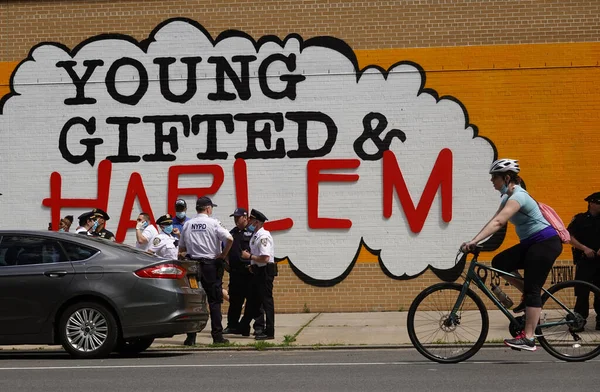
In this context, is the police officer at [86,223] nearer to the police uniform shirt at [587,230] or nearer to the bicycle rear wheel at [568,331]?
the police uniform shirt at [587,230]

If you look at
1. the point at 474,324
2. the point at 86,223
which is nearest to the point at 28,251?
the point at 86,223

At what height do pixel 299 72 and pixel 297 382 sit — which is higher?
pixel 299 72

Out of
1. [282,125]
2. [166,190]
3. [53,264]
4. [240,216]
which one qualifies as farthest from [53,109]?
[53,264]

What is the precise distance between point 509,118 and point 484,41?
1.29m

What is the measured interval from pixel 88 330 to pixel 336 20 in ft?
24.9

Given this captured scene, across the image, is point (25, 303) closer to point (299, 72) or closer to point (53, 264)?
point (53, 264)

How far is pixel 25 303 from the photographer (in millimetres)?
11094

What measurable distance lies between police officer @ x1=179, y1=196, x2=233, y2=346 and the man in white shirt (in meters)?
1.97

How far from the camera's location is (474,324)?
9.69 m

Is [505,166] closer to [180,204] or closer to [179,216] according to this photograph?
[180,204]

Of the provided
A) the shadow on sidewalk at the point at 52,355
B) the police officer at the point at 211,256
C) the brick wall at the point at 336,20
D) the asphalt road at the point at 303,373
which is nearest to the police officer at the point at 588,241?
the asphalt road at the point at 303,373

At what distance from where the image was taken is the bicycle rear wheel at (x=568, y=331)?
9766 millimetres

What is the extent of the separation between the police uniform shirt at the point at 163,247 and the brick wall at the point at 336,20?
421 centimetres

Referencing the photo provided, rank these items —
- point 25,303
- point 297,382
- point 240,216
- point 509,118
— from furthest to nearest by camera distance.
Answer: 1. point 509,118
2. point 240,216
3. point 25,303
4. point 297,382
